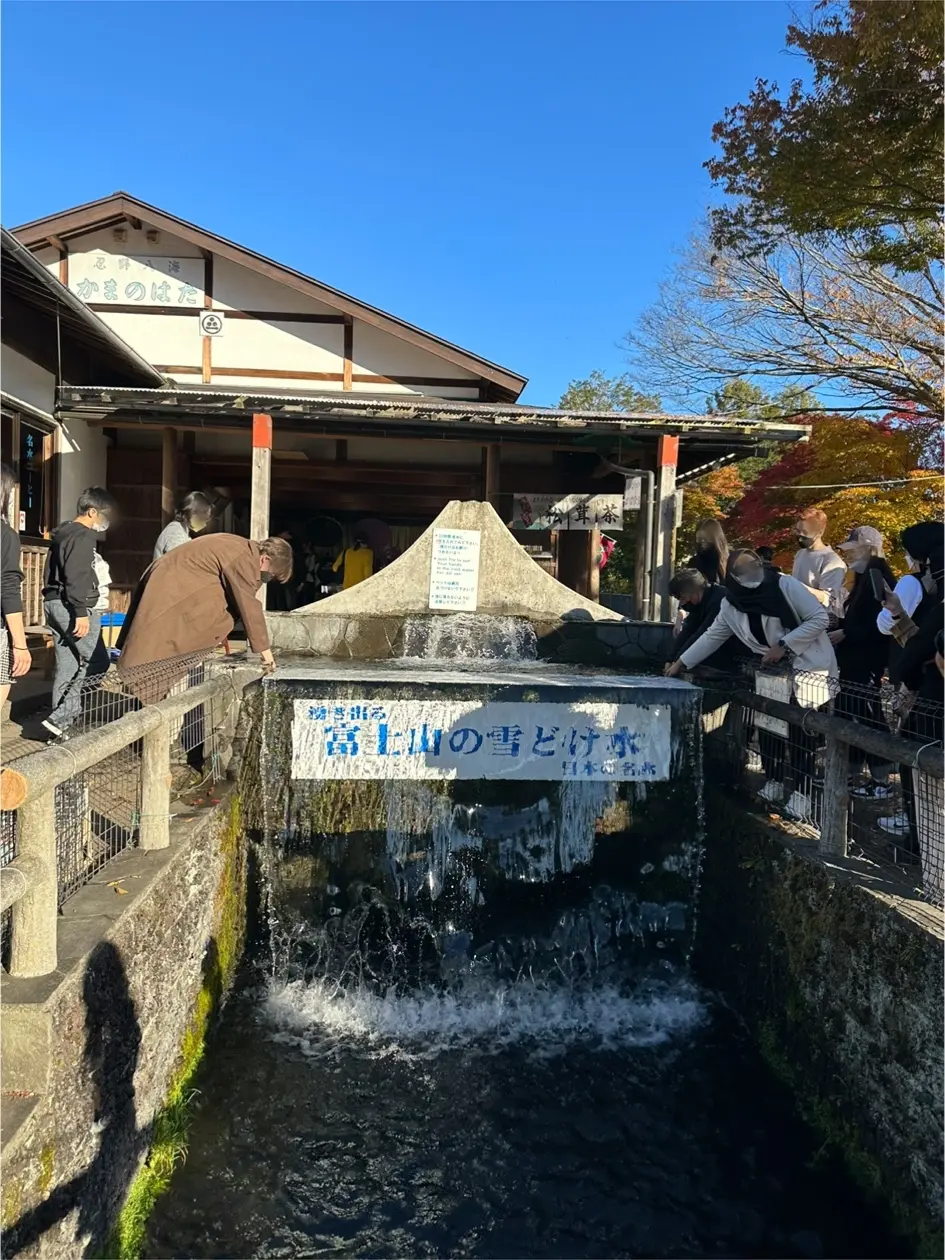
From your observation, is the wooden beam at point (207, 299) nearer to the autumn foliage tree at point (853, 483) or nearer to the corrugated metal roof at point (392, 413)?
the corrugated metal roof at point (392, 413)

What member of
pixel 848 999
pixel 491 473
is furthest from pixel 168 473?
pixel 848 999

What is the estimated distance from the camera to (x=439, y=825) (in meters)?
5.31

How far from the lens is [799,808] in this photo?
4762 mm

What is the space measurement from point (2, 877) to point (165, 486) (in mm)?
9462

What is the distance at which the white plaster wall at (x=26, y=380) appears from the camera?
853 cm

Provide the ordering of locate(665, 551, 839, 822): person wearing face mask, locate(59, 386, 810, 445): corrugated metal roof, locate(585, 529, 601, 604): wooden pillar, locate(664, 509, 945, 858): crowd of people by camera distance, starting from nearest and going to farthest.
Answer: locate(664, 509, 945, 858): crowd of people, locate(665, 551, 839, 822): person wearing face mask, locate(59, 386, 810, 445): corrugated metal roof, locate(585, 529, 601, 604): wooden pillar

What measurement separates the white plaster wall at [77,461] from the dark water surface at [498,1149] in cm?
781

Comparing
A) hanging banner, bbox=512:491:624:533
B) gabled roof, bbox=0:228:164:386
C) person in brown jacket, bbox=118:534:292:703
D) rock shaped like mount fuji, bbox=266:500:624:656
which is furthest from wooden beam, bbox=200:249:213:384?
person in brown jacket, bbox=118:534:292:703

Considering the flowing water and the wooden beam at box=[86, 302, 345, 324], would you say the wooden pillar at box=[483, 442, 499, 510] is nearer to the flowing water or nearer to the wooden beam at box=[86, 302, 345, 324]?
the wooden beam at box=[86, 302, 345, 324]

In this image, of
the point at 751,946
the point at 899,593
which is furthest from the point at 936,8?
the point at 751,946

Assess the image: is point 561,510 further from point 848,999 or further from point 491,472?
point 848,999

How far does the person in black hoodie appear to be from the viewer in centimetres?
582

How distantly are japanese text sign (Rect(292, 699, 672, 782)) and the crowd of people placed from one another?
3.78ft

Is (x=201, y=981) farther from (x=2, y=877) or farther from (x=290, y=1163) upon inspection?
(x=2, y=877)
